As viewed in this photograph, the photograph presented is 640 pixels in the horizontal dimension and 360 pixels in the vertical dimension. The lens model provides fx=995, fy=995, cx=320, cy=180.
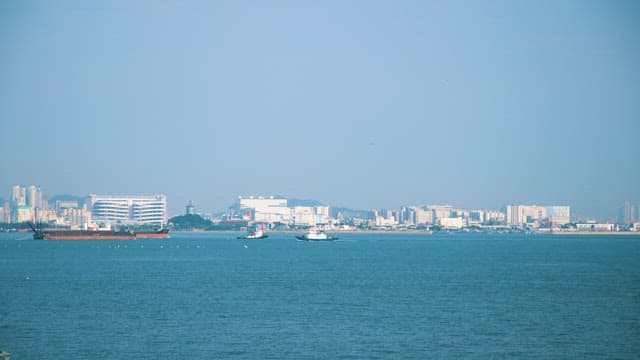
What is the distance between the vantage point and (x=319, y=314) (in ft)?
128

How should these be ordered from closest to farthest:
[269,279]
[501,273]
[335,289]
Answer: [335,289] → [269,279] → [501,273]

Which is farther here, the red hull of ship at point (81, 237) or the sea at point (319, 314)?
the red hull of ship at point (81, 237)

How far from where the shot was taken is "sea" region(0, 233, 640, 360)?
3047 cm

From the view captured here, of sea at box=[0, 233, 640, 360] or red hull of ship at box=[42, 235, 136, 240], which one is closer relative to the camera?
sea at box=[0, 233, 640, 360]

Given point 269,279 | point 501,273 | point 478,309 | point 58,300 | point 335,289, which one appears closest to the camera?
point 478,309

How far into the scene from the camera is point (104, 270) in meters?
66.8

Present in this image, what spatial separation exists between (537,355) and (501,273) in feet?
115

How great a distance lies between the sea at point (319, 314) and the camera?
30.5 m

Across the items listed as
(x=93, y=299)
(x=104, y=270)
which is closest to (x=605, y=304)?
(x=93, y=299)

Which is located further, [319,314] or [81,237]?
[81,237]

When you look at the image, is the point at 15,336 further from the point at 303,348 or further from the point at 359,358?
the point at 359,358

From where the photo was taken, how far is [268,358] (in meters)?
28.8

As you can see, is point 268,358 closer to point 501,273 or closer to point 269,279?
point 269,279

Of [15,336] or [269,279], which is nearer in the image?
[15,336]
